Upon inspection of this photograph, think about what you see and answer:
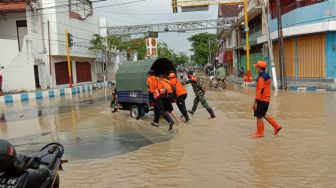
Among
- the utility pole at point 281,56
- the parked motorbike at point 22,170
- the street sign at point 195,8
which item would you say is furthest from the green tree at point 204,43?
the parked motorbike at point 22,170

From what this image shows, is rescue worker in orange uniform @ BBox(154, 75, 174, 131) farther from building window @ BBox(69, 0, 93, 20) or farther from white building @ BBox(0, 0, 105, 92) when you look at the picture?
building window @ BBox(69, 0, 93, 20)

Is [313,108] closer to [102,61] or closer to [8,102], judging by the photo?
[8,102]

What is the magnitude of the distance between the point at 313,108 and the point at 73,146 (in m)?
8.23

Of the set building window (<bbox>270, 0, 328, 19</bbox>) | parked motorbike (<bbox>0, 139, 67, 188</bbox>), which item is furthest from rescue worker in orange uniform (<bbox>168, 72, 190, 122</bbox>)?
building window (<bbox>270, 0, 328, 19</bbox>)

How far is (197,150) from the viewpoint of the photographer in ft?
26.8

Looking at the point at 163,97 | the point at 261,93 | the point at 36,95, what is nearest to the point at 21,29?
the point at 36,95

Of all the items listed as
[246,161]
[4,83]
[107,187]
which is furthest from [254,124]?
[4,83]

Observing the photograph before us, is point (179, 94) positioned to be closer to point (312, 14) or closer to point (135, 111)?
point (135, 111)

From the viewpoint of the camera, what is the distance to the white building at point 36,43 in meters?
33.0

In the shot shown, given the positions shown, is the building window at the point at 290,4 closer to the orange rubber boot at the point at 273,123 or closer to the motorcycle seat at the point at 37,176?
the orange rubber boot at the point at 273,123

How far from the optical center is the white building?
108 ft

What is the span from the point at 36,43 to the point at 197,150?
101 ft

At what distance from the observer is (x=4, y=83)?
32625mm

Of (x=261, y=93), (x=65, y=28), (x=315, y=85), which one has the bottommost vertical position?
(x=315, y=85)
